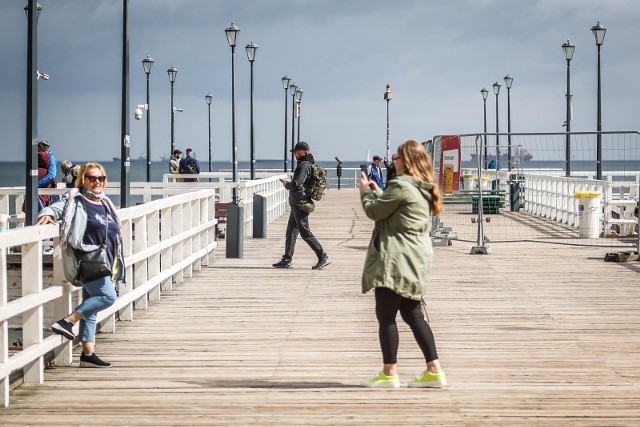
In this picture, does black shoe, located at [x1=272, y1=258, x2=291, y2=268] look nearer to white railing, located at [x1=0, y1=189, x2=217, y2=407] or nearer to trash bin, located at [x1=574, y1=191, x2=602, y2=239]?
white railing, located at [x1=0, y1=189, x2=217, y2=407]

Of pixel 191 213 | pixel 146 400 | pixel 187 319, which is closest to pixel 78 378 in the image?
pixel 146 400

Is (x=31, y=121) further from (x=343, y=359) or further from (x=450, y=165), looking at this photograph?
(x=450, y=165)

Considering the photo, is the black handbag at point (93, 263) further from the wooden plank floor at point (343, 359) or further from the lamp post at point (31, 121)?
the lamp post at point (31, 121)

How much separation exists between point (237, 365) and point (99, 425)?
2.14 metres

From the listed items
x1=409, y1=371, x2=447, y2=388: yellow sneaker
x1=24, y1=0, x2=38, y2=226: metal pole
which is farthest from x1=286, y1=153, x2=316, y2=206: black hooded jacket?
x1=409, y1=371, x2=447, y2=388: yellow sneaker

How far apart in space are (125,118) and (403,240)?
1287 centimetres

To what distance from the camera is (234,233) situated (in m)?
18.6

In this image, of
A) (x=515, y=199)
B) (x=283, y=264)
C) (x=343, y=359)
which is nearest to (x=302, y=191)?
(x=283, y=264)

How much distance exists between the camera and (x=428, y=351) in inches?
303

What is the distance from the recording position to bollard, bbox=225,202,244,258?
61.0 feet

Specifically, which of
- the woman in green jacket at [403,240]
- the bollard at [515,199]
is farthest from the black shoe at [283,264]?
the bollard at [515,199]

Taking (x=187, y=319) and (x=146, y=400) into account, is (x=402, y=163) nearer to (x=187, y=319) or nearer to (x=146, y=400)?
(x=146, y=400)

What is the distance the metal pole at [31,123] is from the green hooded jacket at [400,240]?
7991 millimetres

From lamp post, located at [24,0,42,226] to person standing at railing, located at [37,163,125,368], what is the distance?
6.24 metres
